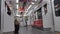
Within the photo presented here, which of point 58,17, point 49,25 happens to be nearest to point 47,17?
point 49,25

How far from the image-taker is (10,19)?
29.8 ft

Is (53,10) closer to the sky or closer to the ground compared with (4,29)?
closer to the sky

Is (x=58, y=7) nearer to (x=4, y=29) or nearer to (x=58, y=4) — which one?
(x=58, y=4)

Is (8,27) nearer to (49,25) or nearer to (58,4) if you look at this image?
(49,25)

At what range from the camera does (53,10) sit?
364 inches

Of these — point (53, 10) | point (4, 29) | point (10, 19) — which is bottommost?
point (4, 29)

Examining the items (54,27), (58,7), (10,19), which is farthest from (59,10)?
(10,19)

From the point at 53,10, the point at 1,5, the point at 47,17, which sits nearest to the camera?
the point at 1,5

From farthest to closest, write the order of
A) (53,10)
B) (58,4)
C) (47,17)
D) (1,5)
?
1. (47,17)
2. (53,10)
3. (58,4)
4. (1,5)

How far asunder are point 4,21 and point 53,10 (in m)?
3.43

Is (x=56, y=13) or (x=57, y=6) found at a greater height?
(x=57, y=6)

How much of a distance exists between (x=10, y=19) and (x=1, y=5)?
137cm

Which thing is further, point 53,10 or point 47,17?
point 47,17

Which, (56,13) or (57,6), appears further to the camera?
(56,13)
